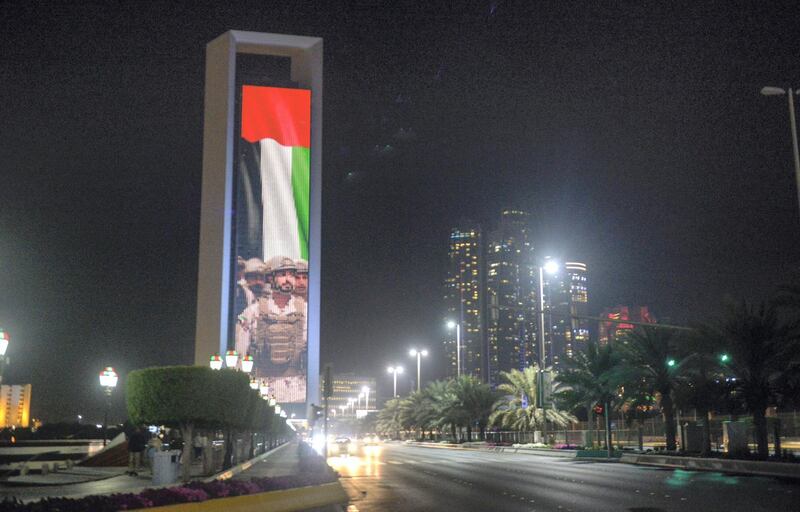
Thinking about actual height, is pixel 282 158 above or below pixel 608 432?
above

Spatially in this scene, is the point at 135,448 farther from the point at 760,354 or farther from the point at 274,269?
the point at 274,269

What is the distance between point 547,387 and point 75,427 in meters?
31.9

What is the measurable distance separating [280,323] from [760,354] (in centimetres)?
12038

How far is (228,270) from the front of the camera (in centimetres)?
15050

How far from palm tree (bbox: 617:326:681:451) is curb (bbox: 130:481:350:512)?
2562cm

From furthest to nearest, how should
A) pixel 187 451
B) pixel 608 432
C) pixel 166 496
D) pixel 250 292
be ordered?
pixel 250 292, pixel 608 432, pixel 187 451, pixel 166 496

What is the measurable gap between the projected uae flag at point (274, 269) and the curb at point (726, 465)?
367ft

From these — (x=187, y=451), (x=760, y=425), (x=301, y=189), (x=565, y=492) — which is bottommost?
(x=565, y=492)

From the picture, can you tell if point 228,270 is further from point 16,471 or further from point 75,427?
point 16,471

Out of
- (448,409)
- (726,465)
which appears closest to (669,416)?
(726,465)

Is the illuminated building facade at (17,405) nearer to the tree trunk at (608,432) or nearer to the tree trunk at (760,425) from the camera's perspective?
the tree trunk at (608,432)

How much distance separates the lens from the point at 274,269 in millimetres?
150750

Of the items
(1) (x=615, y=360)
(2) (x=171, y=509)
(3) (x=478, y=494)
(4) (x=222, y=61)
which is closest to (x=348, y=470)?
(3) (x=478, y=494)

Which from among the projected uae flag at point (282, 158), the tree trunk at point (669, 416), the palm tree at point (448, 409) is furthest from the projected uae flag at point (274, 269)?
the tree trunk at point (669, 416)
